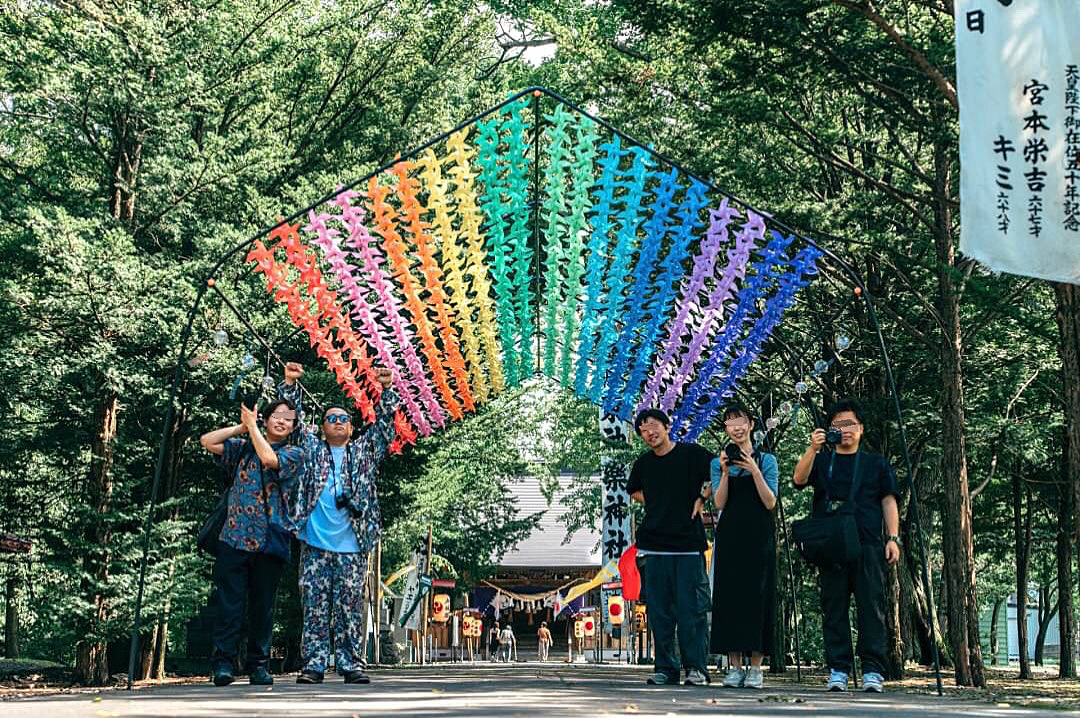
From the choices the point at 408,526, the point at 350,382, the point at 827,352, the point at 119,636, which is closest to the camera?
the point at 350,382

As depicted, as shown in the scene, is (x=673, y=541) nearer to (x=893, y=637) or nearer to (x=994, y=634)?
(x=893, y=637)

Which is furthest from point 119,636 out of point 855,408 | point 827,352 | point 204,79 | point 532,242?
point 855,408

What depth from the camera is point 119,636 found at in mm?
18781

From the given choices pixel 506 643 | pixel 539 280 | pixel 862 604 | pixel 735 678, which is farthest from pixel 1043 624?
pixel 862 604

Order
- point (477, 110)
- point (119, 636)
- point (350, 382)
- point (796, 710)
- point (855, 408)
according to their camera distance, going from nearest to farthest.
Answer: point (796, 710) < point (855, 408) < point (350, 382) < point (119, 636) < point (477, 110)

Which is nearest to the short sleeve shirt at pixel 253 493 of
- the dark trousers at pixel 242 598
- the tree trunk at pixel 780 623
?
the dark trousers at pixel 242 598

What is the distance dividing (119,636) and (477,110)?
1051 cm

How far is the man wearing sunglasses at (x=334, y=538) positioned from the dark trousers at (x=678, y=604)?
2.09 meters

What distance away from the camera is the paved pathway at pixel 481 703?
667cm

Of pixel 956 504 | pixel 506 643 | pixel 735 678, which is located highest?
pixel 956 504

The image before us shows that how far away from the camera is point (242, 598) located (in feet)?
28.7

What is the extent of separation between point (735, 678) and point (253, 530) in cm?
386

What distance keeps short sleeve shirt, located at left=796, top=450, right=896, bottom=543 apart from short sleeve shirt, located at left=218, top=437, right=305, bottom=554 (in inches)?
143

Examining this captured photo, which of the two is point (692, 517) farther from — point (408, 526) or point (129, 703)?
point (408, 526)
